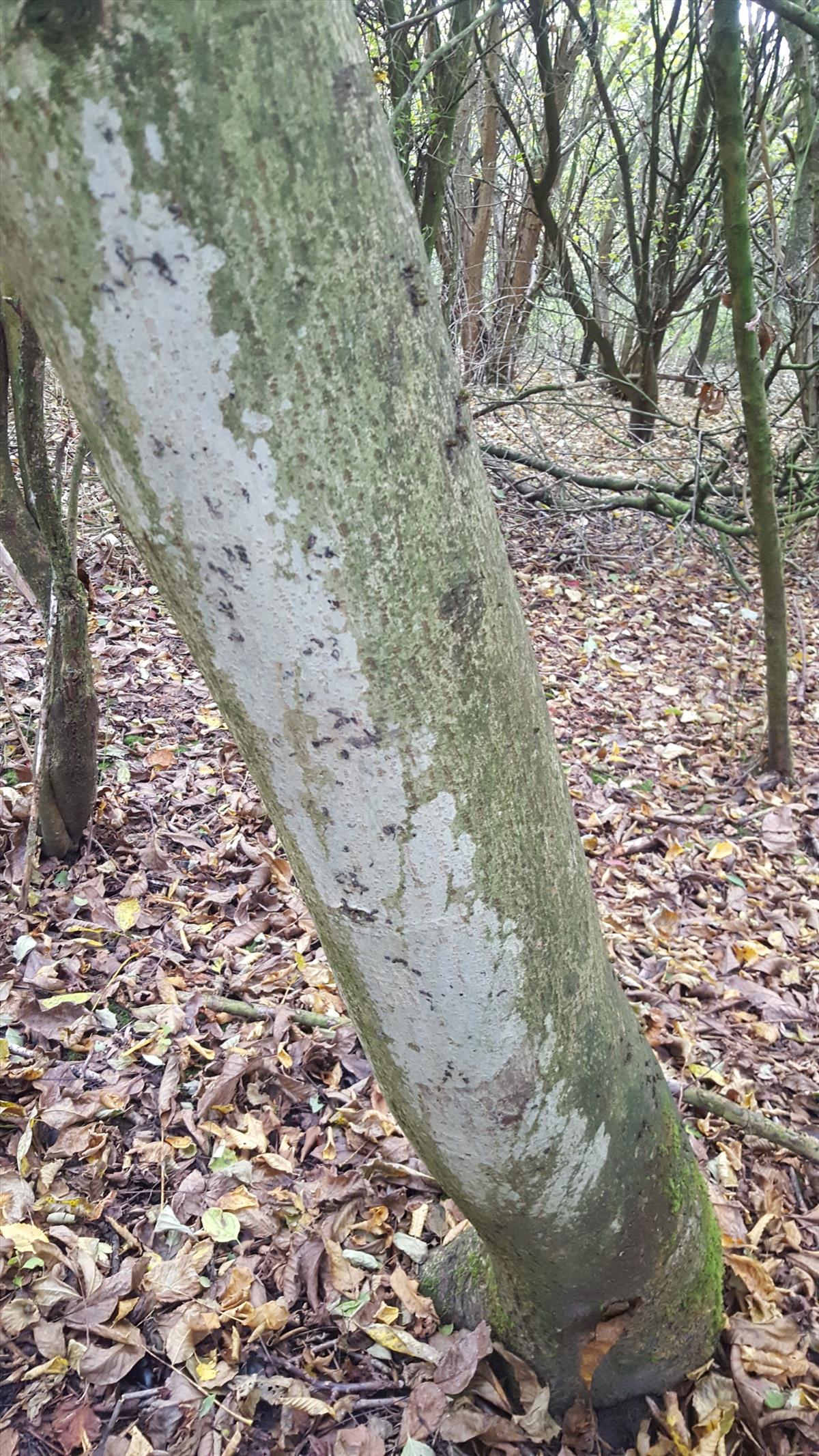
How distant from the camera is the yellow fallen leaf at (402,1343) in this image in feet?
5.92

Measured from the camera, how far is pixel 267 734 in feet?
2.84

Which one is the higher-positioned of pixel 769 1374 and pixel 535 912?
pixel 535 912

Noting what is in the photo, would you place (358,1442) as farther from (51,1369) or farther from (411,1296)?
(51,1369)

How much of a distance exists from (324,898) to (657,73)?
29.2 ft

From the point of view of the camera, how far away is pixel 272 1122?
2.25m

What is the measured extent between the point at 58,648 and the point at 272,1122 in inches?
71.1

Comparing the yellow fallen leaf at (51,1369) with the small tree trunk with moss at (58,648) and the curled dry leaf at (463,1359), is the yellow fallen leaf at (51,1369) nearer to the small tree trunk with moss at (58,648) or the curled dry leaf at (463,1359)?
the curled dry leaf at (463,1359)

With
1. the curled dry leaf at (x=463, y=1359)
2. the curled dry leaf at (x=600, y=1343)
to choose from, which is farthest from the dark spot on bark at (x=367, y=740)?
the curled dry leaf at (x=463, y=1359)

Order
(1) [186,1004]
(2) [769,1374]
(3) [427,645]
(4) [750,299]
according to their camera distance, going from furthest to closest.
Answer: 1. (4) [750,299]
2. (1) [186,1004]
3. (2) [769,1374]
4. (3) [427,645]

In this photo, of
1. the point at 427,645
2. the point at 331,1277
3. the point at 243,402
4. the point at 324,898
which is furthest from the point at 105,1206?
the point at 243,402

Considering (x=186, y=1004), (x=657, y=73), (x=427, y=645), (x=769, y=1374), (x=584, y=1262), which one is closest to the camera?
(x=427, y=645)

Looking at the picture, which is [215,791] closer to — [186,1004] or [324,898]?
[186,1004]

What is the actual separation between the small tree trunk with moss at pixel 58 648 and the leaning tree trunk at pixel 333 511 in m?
2.23

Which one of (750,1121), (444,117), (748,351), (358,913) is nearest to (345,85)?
(358,913)
